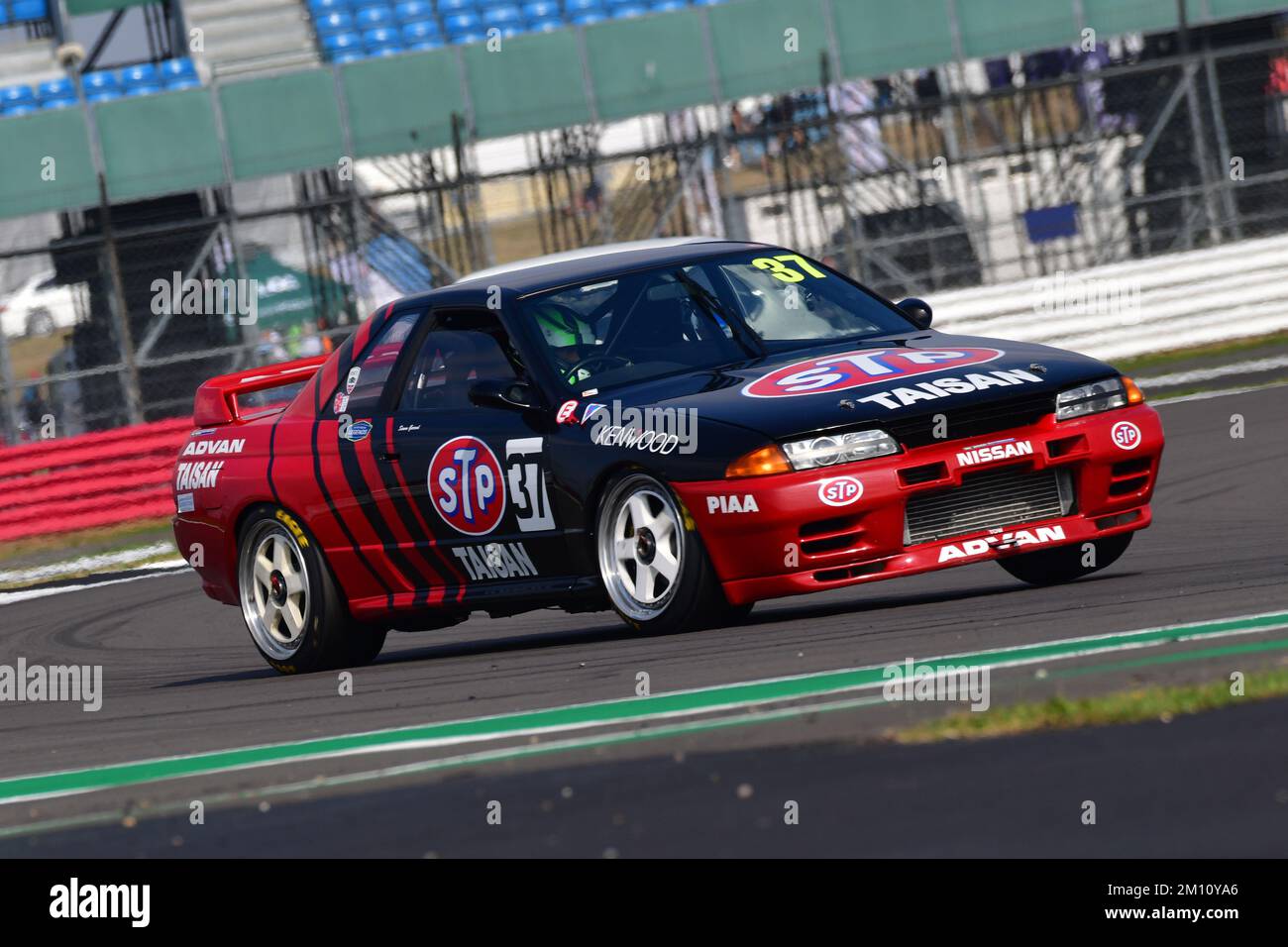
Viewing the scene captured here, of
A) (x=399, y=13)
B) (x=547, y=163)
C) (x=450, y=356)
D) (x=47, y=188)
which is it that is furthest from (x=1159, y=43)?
(x=450, y=356)

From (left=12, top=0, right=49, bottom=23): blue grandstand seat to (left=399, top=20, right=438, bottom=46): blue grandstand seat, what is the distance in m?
5.95

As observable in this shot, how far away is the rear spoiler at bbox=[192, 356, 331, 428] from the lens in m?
9.27

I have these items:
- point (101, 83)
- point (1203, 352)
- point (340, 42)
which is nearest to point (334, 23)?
point (340, 42)

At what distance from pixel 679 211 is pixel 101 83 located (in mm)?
8954

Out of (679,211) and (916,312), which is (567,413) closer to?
(916,312)

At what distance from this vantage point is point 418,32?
25.9m

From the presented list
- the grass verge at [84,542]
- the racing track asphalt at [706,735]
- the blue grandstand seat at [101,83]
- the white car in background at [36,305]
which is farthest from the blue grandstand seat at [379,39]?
the racing track asphalt at [706,735]

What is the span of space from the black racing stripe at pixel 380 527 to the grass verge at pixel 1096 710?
11.4ft

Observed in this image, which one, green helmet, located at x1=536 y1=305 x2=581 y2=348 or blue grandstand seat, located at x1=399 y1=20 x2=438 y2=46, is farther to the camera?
blue grandstand seat, located at x1=399 y1=20 x2=438 y2=46

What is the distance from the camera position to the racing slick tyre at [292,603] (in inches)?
333

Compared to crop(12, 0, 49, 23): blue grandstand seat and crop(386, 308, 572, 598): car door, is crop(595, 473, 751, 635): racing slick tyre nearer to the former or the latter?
crop(386, 308, 572, 598): car door

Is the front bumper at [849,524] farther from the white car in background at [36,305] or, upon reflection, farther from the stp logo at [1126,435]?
the white car in background at [36,305]

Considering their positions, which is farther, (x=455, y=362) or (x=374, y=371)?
(x=374, y=371)

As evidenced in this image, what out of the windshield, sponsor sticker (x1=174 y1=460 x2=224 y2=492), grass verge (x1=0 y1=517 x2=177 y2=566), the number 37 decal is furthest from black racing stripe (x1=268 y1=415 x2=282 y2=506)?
grass verge (x1=0 y1=517 x2=177 y2=566)
